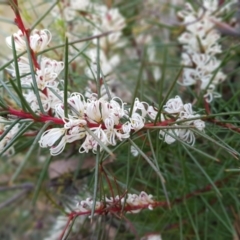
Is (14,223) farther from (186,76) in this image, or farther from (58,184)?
(186,76)

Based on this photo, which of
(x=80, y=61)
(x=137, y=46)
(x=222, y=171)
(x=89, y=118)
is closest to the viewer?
(x=89, y=118)

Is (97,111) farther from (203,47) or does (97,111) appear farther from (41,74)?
(203,47)

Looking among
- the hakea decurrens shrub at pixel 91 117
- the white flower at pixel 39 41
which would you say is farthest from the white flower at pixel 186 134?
the white flower at pixel 39 41

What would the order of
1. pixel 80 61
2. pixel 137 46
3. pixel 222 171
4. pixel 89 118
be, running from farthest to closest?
1. pixel 137 46
2. pixel 80 61
3. pixel 222 171
4. pixel 89 118

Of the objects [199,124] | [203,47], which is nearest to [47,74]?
[199,124]

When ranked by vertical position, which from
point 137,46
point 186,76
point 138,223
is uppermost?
point 137,46

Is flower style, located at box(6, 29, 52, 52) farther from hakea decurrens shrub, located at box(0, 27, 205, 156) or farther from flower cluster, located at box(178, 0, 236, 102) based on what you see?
flower cluster, located at box(178, 0, 236, 102)

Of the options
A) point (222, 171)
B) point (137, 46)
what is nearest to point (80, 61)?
point (137, 46)
